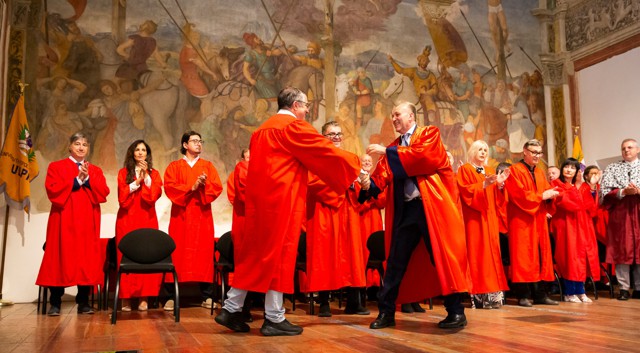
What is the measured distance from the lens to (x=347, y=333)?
15.5 feet

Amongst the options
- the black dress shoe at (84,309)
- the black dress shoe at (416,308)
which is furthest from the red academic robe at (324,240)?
the black dress shoe at (84,309)

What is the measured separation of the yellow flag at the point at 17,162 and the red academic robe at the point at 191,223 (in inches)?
88.8

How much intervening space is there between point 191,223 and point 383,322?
354 cm

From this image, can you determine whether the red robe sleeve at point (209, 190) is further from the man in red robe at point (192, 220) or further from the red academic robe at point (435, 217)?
the red academic robe at point (435, 217)

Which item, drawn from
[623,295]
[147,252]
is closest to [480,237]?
[623,295]

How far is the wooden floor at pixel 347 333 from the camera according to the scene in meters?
4.00

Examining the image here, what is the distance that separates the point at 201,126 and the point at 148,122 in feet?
2.98

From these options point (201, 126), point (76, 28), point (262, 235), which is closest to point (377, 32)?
point (201, 126)

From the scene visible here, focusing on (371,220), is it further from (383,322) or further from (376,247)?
(383,322)

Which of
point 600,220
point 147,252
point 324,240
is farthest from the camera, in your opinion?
point 600,220

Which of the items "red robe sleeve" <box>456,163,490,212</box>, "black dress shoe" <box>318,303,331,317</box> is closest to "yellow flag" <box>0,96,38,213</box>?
"black dress shoe" <box>318,303,331,317</box>

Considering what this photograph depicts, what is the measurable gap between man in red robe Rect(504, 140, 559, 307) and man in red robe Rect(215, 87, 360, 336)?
344cm

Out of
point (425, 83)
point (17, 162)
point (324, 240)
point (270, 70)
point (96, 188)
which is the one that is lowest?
point (324, 240)

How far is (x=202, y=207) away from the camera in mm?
7734
